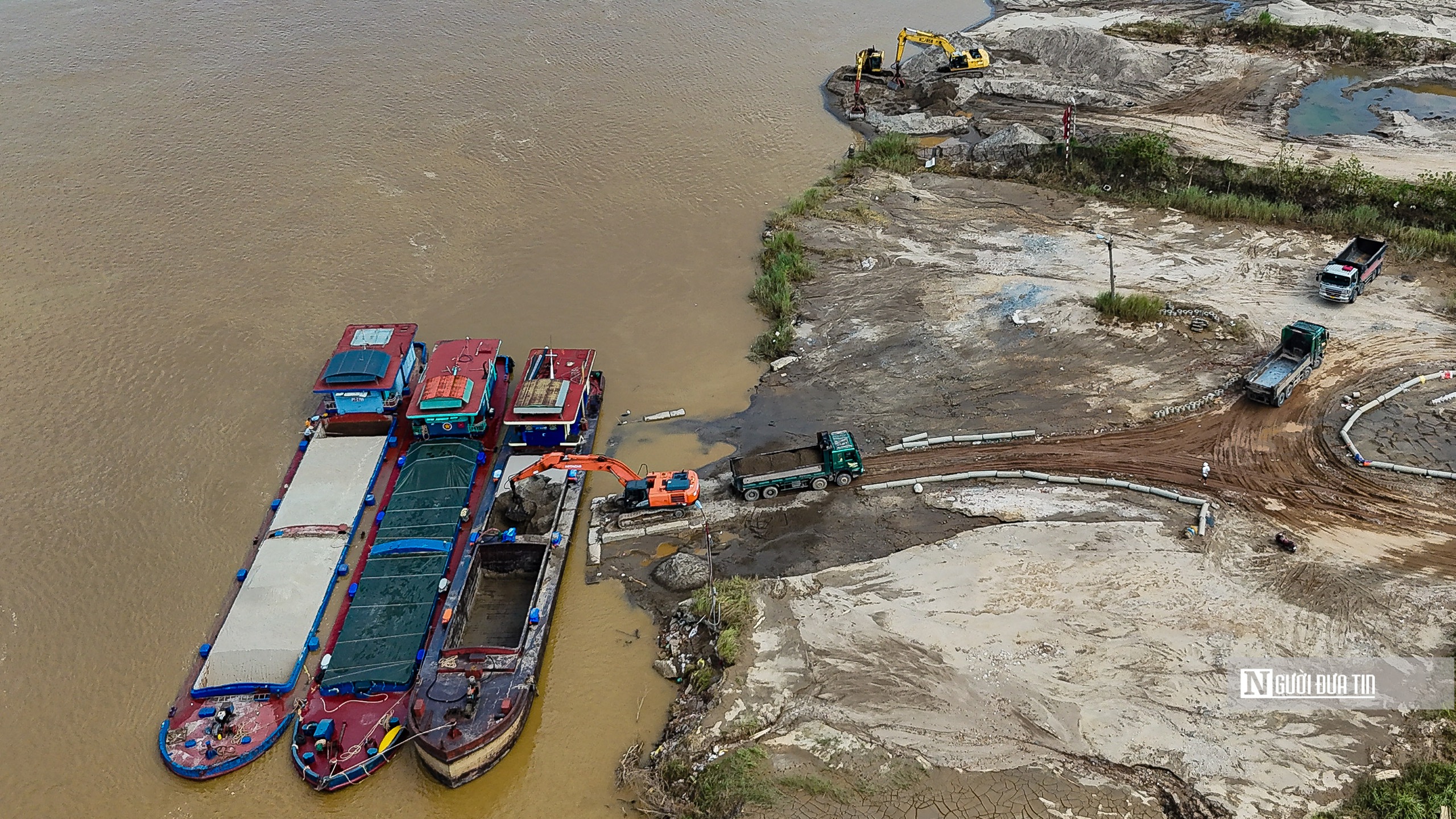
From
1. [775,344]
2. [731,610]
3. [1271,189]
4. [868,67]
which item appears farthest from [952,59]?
[731,610]

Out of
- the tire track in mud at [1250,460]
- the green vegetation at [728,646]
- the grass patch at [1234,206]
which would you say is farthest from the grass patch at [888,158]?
the green vegetation at [728,646]

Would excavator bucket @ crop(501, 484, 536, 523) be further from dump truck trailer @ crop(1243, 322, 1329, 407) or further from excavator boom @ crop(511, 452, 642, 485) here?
dump truck trailer @ crop(1243, 322, 1329, 407)

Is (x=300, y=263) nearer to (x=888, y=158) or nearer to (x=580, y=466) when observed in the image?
(x=580, y=466)

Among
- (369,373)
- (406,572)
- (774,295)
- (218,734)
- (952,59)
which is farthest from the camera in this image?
(952,59)

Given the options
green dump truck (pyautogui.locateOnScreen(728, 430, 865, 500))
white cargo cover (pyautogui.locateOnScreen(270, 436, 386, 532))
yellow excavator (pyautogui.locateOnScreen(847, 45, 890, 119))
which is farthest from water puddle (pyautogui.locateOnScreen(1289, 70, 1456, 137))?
white cargo cover (pyautogui.locateOnScreen(270, 436, 386, 532))

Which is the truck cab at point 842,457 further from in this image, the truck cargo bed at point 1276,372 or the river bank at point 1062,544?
the truck cargo bed at point 1276,372

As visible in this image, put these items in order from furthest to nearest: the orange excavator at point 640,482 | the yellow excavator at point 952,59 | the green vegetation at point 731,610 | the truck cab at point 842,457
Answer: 1. the yellow excavator at point 952,59
2. the truck cab at point 842,457
3. the orange excavator at point 640,482
4. the green vegetation at point 731,610
